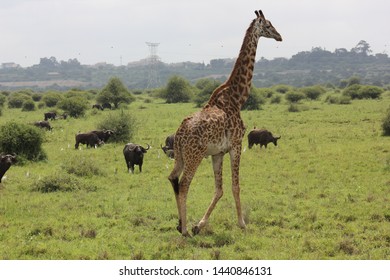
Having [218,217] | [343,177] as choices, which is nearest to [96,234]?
[218,217]

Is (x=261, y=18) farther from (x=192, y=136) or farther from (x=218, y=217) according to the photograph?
(x=218, y=217)

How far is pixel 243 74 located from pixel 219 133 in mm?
1588

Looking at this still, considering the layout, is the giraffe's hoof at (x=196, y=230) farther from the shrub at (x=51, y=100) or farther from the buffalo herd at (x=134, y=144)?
the shrub at (x=51, y=100)

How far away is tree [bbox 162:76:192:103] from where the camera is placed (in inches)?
2537

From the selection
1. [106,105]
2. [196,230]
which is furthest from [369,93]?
[196,230]

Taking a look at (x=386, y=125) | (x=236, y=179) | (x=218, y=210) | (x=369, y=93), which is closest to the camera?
(x=236, y=179)

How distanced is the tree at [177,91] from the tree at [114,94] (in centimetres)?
819

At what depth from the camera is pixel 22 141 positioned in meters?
20.8

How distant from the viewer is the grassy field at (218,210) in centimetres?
845

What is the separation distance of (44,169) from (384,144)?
15132mm

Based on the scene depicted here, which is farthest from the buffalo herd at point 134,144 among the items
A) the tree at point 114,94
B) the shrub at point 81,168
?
the tree at point 114,94

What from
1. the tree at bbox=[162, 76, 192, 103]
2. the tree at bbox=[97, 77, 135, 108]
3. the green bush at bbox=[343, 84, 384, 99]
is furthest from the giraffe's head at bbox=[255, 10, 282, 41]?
the tree at bbox=[162, 76, 192, 103]

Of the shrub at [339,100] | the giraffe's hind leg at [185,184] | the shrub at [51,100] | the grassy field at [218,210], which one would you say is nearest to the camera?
the grassy field at [218,210]

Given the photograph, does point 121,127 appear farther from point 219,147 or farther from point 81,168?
point 219,147
